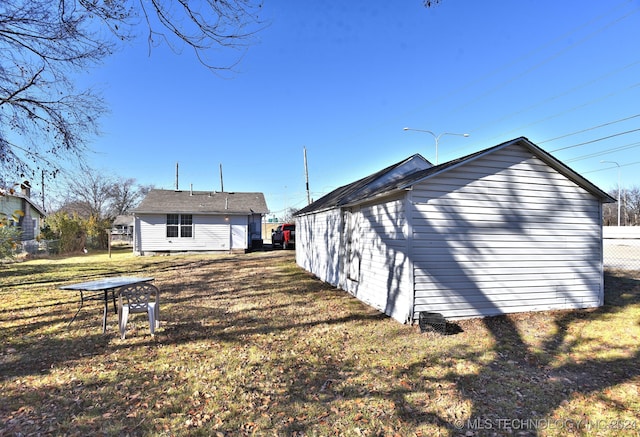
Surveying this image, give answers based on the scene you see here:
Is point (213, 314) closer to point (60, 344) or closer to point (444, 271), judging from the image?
point (60, 344)

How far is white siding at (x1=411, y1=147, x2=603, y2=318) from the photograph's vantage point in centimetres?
651

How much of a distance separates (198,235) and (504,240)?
19034mm

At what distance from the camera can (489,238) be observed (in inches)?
270

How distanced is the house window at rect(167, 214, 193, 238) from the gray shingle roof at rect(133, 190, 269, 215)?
20.7 inches

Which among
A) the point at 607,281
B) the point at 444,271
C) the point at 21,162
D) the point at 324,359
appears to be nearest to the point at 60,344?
the point at 21,162

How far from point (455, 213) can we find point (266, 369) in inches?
181

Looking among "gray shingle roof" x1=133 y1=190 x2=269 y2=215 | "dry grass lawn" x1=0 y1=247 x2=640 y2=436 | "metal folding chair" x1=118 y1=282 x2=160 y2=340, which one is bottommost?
"dry grass lawn" x1=0 y1=247 x2=640 y2=436

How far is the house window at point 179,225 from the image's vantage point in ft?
70.6

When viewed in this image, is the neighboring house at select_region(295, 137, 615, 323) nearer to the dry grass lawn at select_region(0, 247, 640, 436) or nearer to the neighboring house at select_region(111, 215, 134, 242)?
the dry grass lawn at select_region(0, 247, 640, 436)

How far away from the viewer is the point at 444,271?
258 inches

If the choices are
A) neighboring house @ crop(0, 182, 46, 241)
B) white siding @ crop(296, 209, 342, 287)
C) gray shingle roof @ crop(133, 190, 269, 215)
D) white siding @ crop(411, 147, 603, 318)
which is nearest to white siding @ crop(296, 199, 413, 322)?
white siding @ crop(296, 209, 342, 287)

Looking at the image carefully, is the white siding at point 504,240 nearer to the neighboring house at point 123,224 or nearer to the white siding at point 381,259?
the white siding at point 381,259

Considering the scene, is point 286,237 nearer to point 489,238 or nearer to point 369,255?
point 369,255

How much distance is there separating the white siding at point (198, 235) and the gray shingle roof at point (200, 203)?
0.55 m
